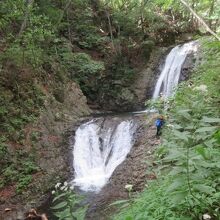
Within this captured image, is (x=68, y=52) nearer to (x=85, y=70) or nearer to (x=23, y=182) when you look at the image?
(x=85, y=70)

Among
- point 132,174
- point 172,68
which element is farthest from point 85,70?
point 132,174

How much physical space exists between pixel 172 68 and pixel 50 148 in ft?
28.9

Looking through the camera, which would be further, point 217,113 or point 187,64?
point 187,64

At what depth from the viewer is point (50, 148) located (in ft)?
38.0

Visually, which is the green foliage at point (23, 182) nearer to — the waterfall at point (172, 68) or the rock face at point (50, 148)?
the rock face at point (50, 148)

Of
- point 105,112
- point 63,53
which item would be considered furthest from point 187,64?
point 63,53

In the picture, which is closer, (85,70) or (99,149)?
(99,149)

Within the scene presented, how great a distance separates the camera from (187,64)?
17.2 metres

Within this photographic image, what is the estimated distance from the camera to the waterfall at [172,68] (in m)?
17.0

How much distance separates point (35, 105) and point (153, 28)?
10.5 m

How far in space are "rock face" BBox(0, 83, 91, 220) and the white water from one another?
0.48 meters

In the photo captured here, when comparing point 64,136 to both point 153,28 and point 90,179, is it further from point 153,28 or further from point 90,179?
point 153,28

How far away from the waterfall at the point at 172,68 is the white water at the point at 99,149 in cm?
499

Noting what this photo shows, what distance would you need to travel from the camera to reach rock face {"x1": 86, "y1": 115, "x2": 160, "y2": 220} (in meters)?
8.20
